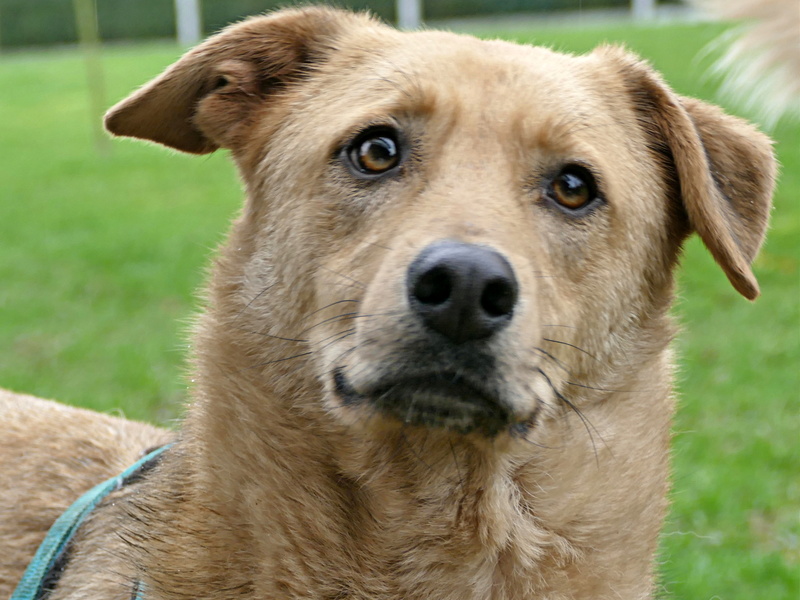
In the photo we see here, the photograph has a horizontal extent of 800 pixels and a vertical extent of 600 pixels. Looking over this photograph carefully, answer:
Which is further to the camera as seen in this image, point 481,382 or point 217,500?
point 217,500

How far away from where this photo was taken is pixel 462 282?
2.26 meters

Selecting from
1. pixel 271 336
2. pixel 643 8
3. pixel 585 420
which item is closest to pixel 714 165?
pixel 585 420

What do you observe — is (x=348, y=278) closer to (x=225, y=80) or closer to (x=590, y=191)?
(x=590, y=191)

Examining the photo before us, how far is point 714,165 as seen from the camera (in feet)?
10.6

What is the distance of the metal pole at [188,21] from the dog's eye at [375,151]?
35.1 meters

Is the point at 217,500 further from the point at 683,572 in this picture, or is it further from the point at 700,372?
the point at 700,372

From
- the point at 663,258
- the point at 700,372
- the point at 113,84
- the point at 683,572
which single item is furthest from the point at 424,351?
the point at 113,84

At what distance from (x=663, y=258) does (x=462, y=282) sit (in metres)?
1.18

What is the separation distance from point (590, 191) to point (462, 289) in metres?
0.86

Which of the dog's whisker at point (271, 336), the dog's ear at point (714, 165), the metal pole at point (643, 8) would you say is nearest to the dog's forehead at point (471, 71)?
the dog's ear at point (714, 165)

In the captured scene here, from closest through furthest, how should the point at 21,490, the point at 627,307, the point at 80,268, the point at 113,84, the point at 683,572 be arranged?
the point at 627,307 < the point at 21,490 < the point at 683,572 < the point at 80,268 < the point at 113,84

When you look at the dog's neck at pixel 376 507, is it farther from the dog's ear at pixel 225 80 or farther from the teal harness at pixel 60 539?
the dog's ear at pixel 225 80

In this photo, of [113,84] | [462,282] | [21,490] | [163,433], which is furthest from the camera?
[113,84]

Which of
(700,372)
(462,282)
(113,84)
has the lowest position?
(113,84)
